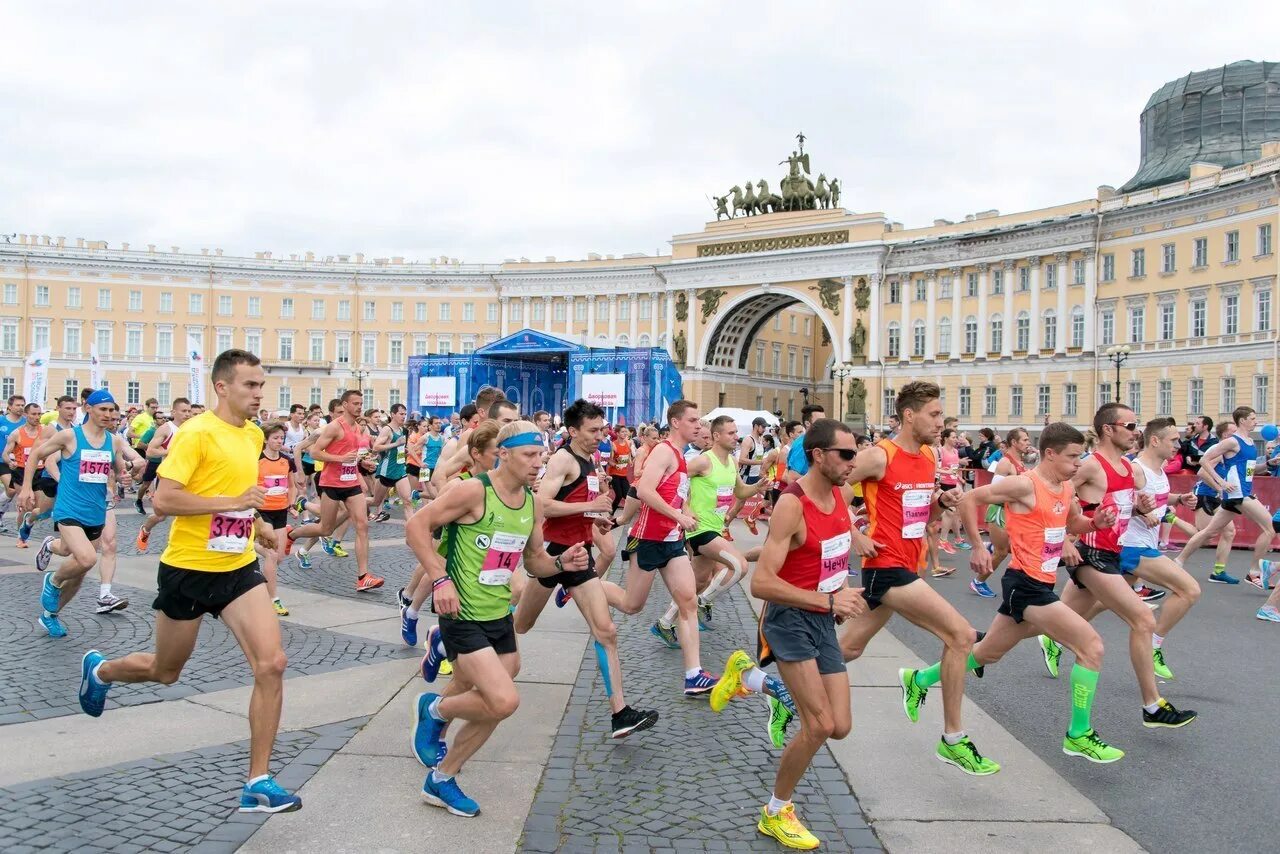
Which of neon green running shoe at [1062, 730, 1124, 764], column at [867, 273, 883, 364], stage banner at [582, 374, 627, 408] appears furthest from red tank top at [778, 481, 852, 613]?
column at [867, 273, 883, 364]

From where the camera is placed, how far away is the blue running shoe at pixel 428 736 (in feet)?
16.6

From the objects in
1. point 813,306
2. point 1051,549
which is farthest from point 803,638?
point 813,306

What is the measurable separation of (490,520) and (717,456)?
13.7ft

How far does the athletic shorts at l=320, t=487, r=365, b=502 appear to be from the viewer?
11.0 m

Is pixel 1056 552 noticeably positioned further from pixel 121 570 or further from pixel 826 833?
pixel 121 570

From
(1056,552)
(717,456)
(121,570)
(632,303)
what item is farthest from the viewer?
(632,303)

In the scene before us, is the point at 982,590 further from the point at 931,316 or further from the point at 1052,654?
the point at 931,316

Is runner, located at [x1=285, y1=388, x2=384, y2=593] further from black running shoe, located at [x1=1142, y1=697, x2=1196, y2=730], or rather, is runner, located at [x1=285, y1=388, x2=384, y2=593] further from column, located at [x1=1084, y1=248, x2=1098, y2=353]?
column, located at [x1=1084, y1=248, x2=1098, y2=353]

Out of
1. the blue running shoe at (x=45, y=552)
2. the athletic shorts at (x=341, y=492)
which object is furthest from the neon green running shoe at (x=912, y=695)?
the blue running shoe at (x=45, y=552)

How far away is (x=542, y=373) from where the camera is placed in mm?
63438

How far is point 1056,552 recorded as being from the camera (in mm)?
6055

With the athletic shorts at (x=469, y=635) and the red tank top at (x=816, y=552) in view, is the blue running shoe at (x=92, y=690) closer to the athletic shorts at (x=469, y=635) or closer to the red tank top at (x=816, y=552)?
the athletic shorts at (x=469, y=635)

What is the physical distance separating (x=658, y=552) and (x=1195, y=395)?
157ft

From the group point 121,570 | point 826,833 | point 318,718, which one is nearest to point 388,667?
point 318,718
